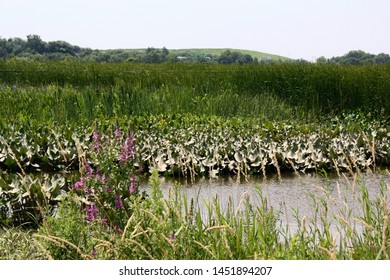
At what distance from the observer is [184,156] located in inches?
383

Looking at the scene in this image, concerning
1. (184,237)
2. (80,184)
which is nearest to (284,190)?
(80,184)

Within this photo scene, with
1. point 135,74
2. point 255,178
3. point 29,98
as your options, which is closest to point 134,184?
point 255,178

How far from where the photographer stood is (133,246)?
181 inches

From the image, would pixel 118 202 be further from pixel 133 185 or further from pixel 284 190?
pixel 284 190

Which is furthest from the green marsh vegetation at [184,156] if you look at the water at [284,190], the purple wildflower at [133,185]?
the water at [284,190]

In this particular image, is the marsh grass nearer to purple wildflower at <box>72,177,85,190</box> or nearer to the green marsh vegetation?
the green marsh vegetation

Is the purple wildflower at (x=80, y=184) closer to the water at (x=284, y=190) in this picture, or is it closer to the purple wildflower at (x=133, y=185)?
the purple wildflower at (x=133, y=185)

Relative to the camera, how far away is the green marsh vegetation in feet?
15.6

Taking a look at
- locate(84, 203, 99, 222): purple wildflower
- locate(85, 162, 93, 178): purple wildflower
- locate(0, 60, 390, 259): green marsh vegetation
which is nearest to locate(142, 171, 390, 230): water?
locate(0, 60, 390, 259): green marsh vegetation

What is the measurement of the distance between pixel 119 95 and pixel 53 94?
1905 millimetres

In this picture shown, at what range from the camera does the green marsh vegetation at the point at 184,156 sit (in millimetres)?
4754

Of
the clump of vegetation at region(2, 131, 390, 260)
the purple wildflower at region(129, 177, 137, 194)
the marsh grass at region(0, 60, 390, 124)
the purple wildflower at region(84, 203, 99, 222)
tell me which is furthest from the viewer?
the marsh grass at region(0, 60, 390, 124)

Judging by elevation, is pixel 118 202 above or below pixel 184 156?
above

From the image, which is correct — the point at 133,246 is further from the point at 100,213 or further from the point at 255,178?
the point at 255,178
